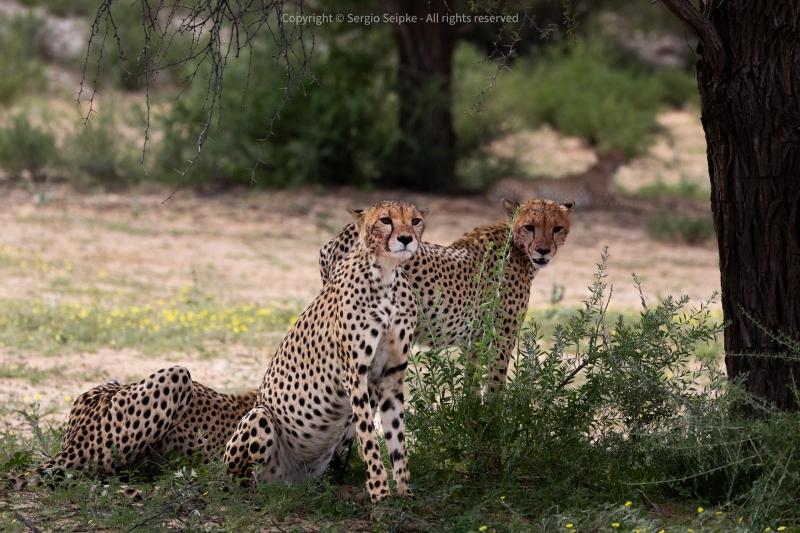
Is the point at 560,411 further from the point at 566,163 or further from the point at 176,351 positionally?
the point at 566,163

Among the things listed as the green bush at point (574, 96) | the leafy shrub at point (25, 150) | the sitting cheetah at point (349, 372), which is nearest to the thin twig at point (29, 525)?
the sitting cheetah at point (349, 372)

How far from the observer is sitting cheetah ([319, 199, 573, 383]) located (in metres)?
5.02

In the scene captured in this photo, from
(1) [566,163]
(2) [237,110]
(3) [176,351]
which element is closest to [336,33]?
(2) [237,110]

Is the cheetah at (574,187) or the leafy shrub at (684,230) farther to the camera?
the cheetah at (574,187)

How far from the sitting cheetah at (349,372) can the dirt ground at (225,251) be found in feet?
6.12

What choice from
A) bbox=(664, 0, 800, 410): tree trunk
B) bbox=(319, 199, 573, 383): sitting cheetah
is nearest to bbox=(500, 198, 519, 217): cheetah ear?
bbox=(319, 199, 573, 383): sitting cheetah

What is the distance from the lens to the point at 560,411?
4.26m

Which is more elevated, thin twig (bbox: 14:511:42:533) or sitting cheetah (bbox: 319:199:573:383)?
sitting cheetah (bbox: 319:199:573:383)

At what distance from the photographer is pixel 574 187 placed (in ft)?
44.7

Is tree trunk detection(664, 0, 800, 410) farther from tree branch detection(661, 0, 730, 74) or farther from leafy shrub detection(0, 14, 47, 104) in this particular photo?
leafy shrub detection(0, 14, 47, 104)

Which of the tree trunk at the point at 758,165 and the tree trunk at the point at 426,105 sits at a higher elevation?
the tree trunk at the point at 426,105

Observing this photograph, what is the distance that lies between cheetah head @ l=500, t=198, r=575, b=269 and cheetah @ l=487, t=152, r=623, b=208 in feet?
26.7

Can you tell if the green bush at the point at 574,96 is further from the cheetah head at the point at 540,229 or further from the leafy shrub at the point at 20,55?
the cheetah head at the point at 540,229

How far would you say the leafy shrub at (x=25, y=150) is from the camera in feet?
44.6
